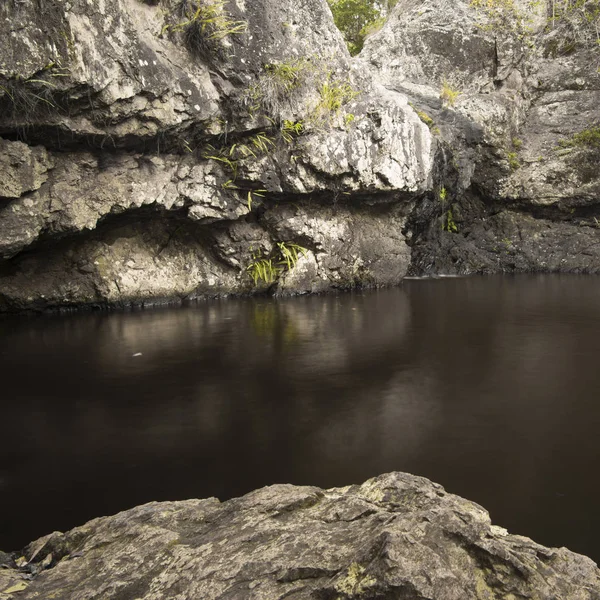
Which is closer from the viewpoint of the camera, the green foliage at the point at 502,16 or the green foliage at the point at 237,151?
the green foliage at the point at 237,151

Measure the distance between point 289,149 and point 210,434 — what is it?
6.77 m

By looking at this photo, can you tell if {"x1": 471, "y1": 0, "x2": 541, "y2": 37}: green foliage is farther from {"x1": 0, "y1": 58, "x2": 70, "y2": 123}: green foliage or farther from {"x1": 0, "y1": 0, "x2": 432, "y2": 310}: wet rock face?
{"x1": 0, "y1": 58, "x2": 70, "y2": 123}: green foliage

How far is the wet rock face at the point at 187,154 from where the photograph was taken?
725cm

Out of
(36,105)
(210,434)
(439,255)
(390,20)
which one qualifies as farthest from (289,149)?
(390,20)

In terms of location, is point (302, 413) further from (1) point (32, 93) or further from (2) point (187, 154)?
(2) point (187, 154)

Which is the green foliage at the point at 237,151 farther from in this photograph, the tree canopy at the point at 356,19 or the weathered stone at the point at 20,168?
Answer: the tree canopy at the point at 356,19

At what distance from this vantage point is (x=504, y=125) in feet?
44.7

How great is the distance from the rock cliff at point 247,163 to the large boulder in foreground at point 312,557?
258 inches

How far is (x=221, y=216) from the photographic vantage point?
9.09 m

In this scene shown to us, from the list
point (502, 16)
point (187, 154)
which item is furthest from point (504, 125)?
point (187, 154)

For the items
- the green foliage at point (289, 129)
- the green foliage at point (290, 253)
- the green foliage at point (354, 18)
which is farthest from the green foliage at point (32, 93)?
the green foliage at point (354, 18)

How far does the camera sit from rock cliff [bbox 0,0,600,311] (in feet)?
24.2

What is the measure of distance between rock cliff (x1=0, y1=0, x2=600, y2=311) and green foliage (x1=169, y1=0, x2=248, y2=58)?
3cm

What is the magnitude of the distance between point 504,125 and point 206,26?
27.4ft
